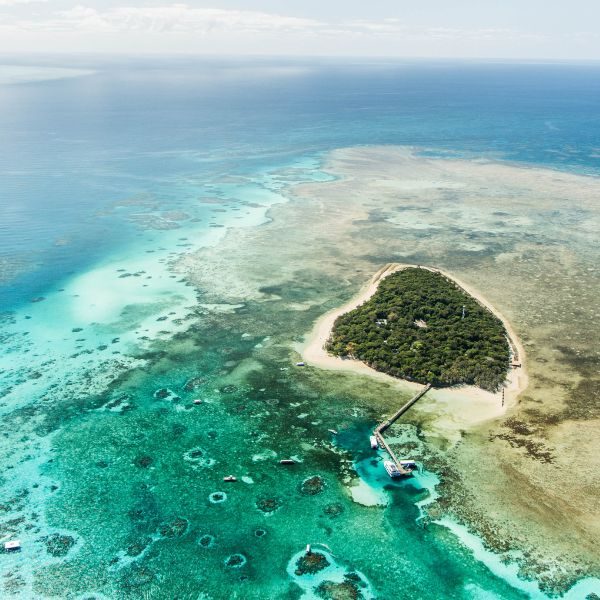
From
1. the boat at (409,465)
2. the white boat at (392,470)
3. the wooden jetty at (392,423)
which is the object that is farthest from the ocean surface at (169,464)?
the wooden jetty at (392,423)

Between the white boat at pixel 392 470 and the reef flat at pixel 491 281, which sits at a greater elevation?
the reef flat at pixel 491 281

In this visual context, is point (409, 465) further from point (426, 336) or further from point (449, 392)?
point (426, 336)

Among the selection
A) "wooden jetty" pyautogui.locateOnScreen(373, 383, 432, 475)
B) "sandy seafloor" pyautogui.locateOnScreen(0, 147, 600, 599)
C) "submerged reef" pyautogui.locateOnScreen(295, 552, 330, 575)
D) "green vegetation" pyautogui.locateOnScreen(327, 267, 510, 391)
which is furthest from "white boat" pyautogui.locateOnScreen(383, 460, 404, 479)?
"green vegetation" pyautogui.locateOnScreen(327, 267, 510, 391)

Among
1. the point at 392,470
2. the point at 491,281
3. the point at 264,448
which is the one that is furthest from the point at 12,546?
the point at 491,281

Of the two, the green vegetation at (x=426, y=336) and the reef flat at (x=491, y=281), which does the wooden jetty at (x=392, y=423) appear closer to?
the reef flat at (x=491, y=281)

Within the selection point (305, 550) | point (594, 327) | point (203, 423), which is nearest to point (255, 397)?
point (203, 423)

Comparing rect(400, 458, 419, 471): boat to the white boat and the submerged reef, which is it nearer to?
the white boat
